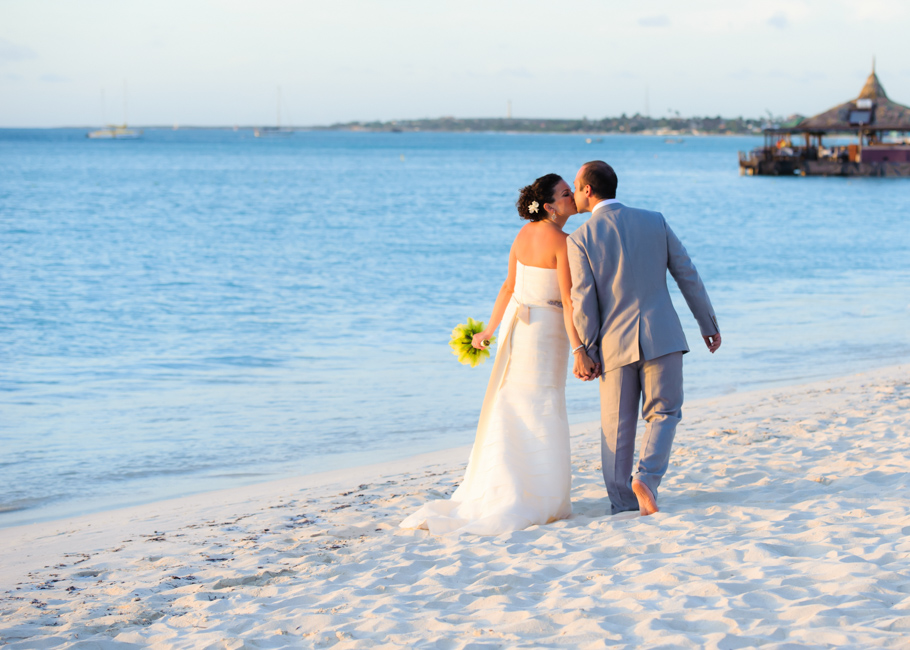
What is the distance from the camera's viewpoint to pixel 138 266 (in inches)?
877

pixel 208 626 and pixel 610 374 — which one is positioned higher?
pixel 610 374

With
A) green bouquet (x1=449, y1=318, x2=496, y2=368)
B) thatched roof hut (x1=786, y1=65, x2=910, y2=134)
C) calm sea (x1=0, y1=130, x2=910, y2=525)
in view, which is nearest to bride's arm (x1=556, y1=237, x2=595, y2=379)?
green bouquet (x1=449, y1=318, x2=496, y2=368)

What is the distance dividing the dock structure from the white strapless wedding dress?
190 ft

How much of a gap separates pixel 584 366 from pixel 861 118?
58517 millimetres

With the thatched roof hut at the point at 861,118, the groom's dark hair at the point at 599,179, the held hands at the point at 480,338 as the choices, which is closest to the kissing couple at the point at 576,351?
the groom's dark hair at the point at 599,179

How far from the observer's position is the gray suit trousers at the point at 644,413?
443 cm

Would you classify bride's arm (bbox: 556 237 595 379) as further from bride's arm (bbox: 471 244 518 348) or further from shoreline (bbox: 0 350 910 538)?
shoreline (bbox: 0 350 910 538)

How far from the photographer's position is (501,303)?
15.8ft

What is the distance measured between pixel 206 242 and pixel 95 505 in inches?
900

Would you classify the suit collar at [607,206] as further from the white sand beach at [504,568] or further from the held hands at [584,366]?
the white sand beach at [504,568]

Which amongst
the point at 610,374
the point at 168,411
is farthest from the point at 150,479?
the point at 610,374

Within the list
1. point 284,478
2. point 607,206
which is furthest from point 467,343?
point 284,478

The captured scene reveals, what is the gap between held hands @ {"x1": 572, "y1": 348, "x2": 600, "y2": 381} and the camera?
4.43 meters

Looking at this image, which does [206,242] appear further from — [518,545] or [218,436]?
[518,545]
